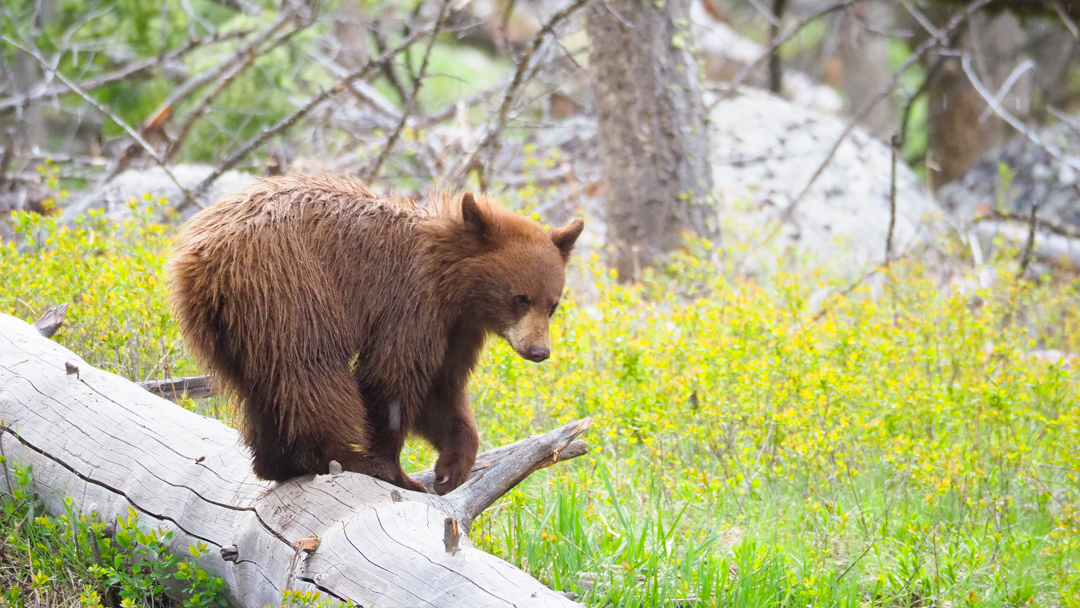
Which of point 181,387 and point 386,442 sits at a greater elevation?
point 386,442

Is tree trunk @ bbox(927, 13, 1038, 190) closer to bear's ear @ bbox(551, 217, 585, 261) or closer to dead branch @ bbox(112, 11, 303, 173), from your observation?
dead branch @ bbox(112, 11, 303, 173)

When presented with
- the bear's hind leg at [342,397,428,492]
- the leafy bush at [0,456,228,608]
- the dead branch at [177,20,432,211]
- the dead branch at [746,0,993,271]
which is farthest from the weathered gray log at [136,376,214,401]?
the dead branch at [746,0,993,271]

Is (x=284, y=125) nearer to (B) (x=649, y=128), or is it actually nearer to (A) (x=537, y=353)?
(B) (x=649, y=128)

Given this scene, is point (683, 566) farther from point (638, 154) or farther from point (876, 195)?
point (876, 195)

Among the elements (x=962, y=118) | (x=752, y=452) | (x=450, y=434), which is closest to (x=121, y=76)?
(x=450, y=434)

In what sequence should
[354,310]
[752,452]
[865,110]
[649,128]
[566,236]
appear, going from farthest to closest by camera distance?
1. [649,128]
2. [865,110]
3. [752,452]
4. [566,236]
5. [354,310]

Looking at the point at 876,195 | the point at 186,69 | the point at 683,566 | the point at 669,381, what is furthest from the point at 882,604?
the point at 186,69

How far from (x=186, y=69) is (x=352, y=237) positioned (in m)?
7.66

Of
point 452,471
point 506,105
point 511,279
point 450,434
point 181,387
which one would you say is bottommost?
point 181,387

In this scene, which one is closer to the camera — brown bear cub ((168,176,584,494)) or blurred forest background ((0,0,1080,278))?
brown bear cub ((168,176,584,494))

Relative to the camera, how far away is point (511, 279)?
3764mm

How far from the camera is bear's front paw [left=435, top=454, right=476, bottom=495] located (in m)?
3.86

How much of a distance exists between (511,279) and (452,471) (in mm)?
857

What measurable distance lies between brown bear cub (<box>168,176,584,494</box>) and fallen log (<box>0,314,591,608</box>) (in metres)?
0.22
